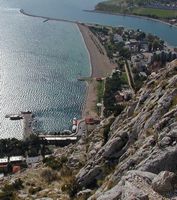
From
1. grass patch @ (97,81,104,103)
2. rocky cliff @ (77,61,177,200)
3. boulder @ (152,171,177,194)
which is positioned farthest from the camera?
grass patch @ (97,81,104,103)

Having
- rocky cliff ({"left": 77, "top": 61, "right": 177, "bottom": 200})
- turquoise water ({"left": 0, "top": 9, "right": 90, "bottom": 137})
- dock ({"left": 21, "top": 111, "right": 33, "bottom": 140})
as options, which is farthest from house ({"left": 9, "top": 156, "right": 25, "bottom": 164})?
rocky cliff ({"left": 77, "top": 61, "right": 177, "bottom": 200})

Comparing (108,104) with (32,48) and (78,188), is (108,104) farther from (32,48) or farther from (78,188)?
(78,188)

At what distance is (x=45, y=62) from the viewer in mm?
88875

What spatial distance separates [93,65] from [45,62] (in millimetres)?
9231

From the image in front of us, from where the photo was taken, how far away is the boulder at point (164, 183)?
39.3 ft

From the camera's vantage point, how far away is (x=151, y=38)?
113 metres

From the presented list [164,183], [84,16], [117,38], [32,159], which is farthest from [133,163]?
[84,16]

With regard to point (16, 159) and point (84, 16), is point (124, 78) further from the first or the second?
point (84, 16)

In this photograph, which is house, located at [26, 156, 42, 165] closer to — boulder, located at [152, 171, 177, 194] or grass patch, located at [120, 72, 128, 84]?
boulder, located at [152, 171, 177, 194]

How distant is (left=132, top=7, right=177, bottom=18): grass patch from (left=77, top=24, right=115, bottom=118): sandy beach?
30395 mm

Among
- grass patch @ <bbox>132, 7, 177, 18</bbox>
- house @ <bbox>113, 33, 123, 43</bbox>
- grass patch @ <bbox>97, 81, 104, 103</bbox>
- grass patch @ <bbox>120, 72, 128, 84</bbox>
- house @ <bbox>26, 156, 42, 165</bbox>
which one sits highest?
grass patch @ <bbox>132, 7, 177, 18</bbox>

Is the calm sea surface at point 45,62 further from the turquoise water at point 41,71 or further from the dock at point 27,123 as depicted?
the dock at point 27,123

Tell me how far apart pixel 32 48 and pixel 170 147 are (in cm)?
8516

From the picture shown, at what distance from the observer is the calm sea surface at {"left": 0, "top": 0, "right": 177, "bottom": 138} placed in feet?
212
